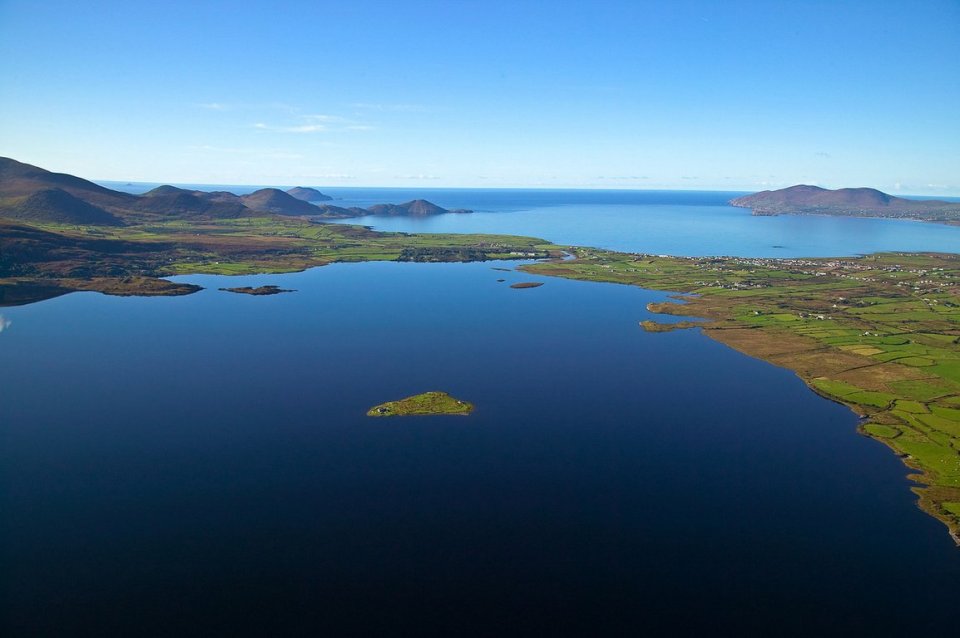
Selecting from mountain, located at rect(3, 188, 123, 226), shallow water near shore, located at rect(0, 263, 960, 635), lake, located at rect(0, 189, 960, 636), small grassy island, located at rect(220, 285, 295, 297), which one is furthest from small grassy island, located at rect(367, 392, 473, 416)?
mountain, located at rect(3, 188, 123, 226)

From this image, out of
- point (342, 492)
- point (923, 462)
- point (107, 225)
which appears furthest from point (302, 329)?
point (107, 225)

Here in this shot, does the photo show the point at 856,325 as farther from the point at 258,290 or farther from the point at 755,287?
the point at 258,290

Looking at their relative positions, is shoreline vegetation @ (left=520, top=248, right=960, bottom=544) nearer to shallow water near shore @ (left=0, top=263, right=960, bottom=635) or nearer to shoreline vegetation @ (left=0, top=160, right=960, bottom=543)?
shoreline vegetation @ (left=0, top=160, right=960, bottom=543)

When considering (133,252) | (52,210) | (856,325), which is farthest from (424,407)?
(52,210)

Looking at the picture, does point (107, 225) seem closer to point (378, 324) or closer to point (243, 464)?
point (378, 324)

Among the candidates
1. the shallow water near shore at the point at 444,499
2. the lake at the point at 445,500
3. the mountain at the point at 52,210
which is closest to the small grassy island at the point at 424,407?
the lake at the point at 445,500

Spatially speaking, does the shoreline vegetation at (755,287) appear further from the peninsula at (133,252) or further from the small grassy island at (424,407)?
the small grassy island at (424,407)
